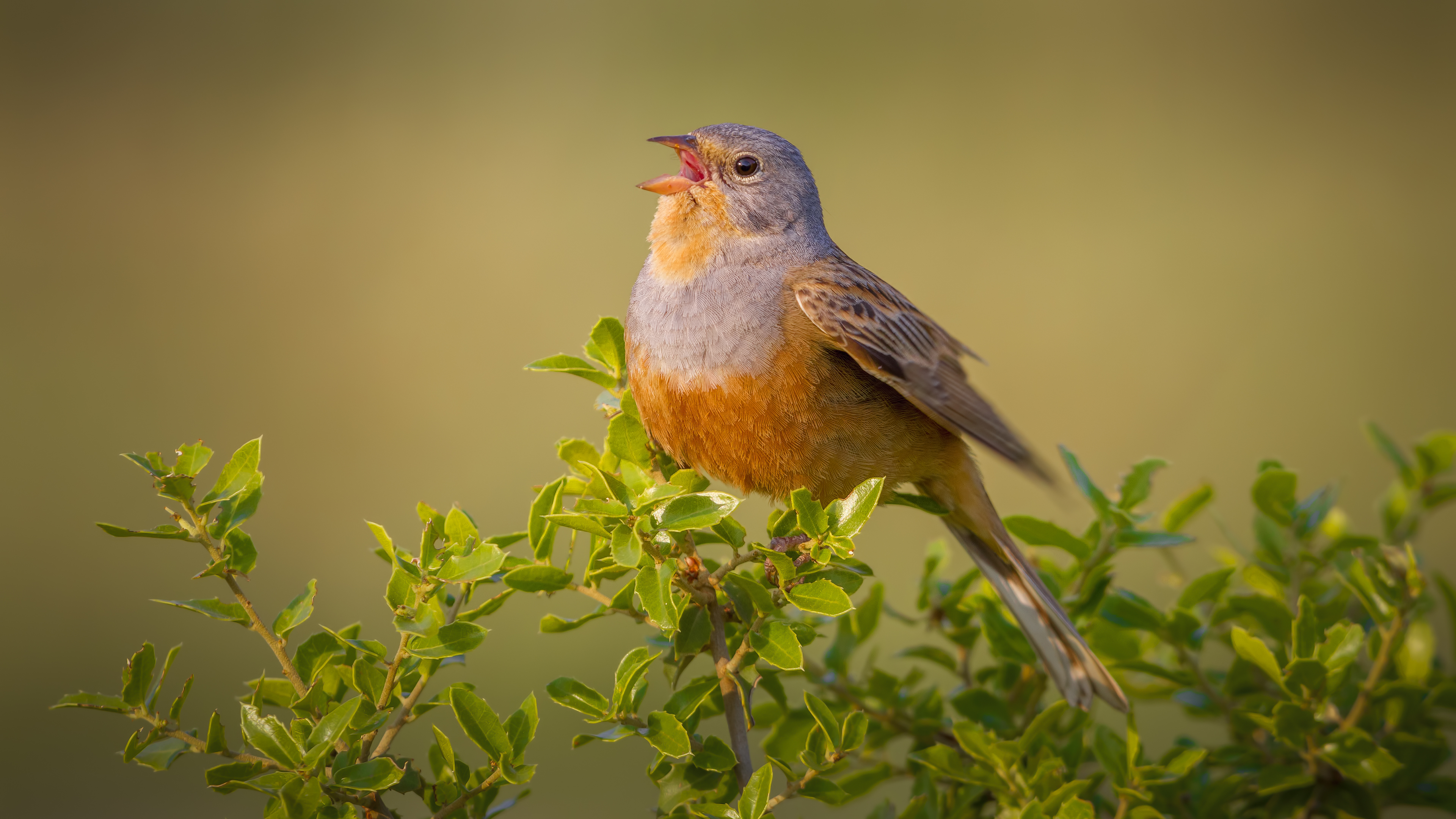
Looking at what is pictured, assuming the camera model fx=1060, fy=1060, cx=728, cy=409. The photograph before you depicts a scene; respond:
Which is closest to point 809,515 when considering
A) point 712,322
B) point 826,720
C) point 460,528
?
point 826,720

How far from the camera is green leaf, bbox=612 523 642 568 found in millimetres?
1415

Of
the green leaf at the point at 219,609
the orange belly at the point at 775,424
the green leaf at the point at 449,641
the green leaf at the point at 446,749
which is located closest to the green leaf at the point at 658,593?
the green leaf at the point at 449,641

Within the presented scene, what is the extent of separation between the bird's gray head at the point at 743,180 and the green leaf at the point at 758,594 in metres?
1.27

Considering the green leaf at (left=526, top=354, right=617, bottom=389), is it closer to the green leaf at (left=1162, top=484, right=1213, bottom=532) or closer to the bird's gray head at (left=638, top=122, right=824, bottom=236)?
the bird's gray head at (left=638, top=122, right=824, bottom=236)

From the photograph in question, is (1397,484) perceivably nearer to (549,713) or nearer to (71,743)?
(549,713)

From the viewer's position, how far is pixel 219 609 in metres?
1.44

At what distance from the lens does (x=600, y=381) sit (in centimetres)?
205

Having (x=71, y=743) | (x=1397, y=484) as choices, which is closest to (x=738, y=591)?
(x=1397, y=484)

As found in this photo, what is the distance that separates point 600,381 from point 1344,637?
139cm

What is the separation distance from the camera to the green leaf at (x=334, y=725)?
1.36 meters

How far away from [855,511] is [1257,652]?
753 millimetres

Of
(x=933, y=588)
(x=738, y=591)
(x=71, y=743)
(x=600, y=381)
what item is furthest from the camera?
(x=71, y=743)

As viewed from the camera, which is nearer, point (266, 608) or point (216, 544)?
point (216, 544)

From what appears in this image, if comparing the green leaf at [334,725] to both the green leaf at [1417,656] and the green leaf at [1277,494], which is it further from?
the green leaf at [1417,656]
